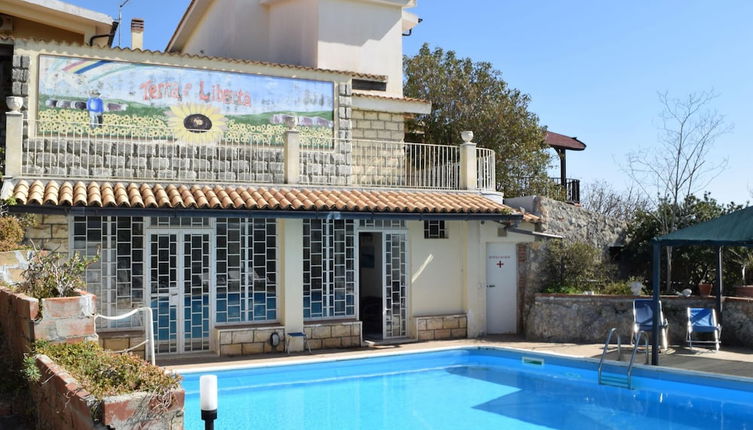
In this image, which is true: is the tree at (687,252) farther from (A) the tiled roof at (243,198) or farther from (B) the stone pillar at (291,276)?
(B) the stone pillar at (291,276)

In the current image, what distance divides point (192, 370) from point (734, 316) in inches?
440

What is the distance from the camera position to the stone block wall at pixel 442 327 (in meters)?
16.4

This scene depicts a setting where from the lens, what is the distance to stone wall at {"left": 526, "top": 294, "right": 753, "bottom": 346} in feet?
49.4

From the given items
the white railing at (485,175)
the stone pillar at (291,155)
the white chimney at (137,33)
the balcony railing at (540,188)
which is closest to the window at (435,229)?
the white railing at (485,175)

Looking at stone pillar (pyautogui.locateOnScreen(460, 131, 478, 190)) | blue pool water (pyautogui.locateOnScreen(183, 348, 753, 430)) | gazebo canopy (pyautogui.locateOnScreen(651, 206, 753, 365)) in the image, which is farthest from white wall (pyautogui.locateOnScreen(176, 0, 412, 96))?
gazebo canopy (pyautogui.locateOnScreen(651, 206, 753, 365))

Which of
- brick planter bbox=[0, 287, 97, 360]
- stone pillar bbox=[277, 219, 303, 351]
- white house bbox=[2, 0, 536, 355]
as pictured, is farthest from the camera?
stone pillar bbox=[277, 219, 303, 351]

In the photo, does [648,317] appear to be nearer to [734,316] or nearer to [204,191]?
[734,316]

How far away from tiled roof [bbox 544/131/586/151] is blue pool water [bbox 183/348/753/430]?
15.1m

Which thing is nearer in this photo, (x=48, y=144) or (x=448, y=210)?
(x=48, y=144)

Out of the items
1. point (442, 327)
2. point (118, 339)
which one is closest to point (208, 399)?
point (118, 339)

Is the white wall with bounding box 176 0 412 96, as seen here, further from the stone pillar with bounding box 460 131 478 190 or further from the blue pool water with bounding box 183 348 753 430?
the blue pool water with bounding box 183 348 753 430

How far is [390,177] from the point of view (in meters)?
17.0

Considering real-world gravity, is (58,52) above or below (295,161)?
above

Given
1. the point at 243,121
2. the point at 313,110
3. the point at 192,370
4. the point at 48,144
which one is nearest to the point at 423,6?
the point at 313,110
